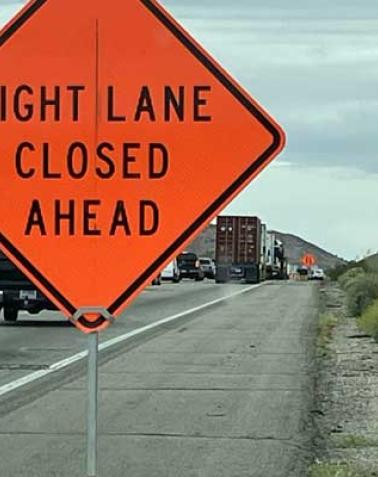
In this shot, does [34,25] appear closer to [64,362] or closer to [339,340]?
[64,362]

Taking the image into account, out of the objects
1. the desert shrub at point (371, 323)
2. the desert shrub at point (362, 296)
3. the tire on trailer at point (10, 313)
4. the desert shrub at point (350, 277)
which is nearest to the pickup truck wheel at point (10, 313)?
the tire on trailer at point (10, 313)

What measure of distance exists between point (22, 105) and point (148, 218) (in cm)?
73

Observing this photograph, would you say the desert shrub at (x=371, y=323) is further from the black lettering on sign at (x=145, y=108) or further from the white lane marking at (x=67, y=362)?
the black lettering on sign at (x=145, y=108)

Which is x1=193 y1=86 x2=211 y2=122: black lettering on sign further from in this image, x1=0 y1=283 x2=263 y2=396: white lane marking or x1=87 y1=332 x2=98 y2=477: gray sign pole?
x1=0 y1=283 x2=263 y2=396: white lane marking

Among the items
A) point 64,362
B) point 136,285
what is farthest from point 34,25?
point 64,362

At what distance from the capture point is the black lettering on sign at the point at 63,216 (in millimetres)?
5512

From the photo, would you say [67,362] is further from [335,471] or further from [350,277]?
[350,277]

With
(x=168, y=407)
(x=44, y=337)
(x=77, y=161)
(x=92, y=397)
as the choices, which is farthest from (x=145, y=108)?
(x=44, y=337)

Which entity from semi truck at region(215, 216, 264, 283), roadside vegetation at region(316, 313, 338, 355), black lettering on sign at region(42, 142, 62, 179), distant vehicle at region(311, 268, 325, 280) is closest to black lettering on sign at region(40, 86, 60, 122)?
black lettering on sign at region(42, 142, 62, 179)

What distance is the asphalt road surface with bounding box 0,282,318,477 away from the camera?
403 inches

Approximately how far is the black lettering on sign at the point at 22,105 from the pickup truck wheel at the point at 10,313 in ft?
70.5

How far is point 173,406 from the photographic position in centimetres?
1359

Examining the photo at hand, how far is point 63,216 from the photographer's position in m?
5.53

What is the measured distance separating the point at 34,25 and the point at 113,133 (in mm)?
585
